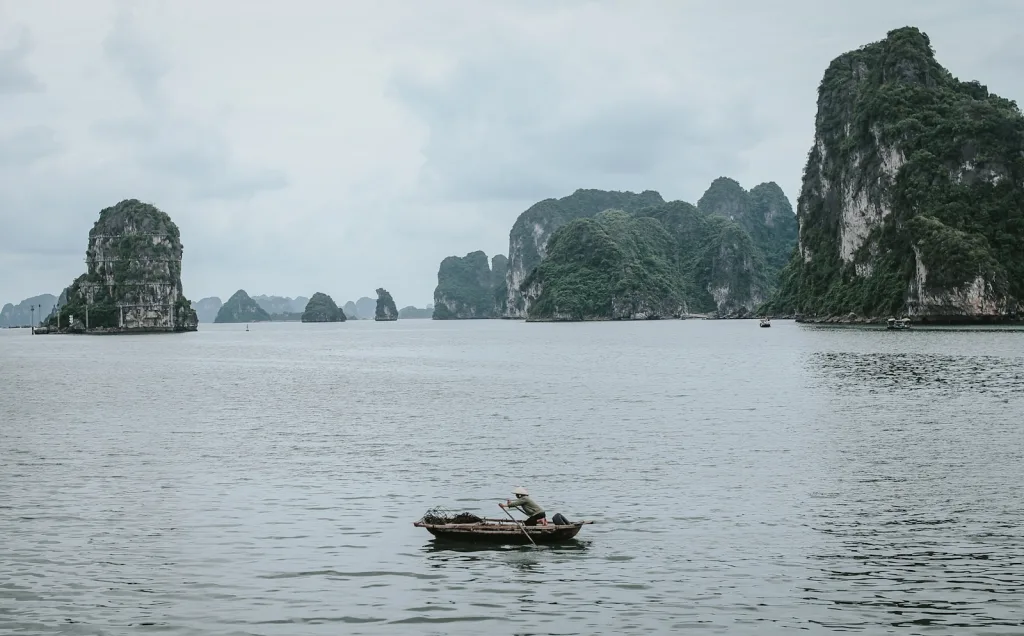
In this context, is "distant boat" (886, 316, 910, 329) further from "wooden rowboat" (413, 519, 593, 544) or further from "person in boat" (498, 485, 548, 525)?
"wooden rowboat" (413, 519, 593, 544)

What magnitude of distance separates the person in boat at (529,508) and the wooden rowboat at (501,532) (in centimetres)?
40

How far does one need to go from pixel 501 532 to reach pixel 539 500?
6030 millimetres

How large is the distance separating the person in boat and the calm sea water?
1007mm

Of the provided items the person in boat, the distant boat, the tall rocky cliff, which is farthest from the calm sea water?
the tall rocky cliff

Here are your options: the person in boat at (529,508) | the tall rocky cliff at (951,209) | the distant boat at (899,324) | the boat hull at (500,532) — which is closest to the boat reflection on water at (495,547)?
the boat hull at (500,532)

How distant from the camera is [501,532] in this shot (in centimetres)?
2523

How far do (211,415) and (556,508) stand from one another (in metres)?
34.6

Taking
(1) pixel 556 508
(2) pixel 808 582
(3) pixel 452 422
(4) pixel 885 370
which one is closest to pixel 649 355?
(4) pixel 885 370

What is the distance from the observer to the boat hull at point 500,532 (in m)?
25.1

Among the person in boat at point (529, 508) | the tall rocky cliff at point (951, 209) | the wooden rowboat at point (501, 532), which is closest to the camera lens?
the wooden rowboat at point (501, 532)

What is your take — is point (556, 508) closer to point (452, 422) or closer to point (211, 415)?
point (452, 422)

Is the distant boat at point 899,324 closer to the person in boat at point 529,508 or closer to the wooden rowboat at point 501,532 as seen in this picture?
the person in boat at point 529,508

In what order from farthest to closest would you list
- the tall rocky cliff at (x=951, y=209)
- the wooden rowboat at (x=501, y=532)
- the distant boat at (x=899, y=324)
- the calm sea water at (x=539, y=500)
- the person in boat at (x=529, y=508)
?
the tall rocky cliff at (x=951, y=209) → the distant boat at (x=899, y=324) → the person in boat at (x=529, y=508) → the wooden rowboat at (x=501, y=532) → the calm sea water at (x=539, y=500)

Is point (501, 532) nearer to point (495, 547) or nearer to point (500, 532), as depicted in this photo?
point (500, 532)
